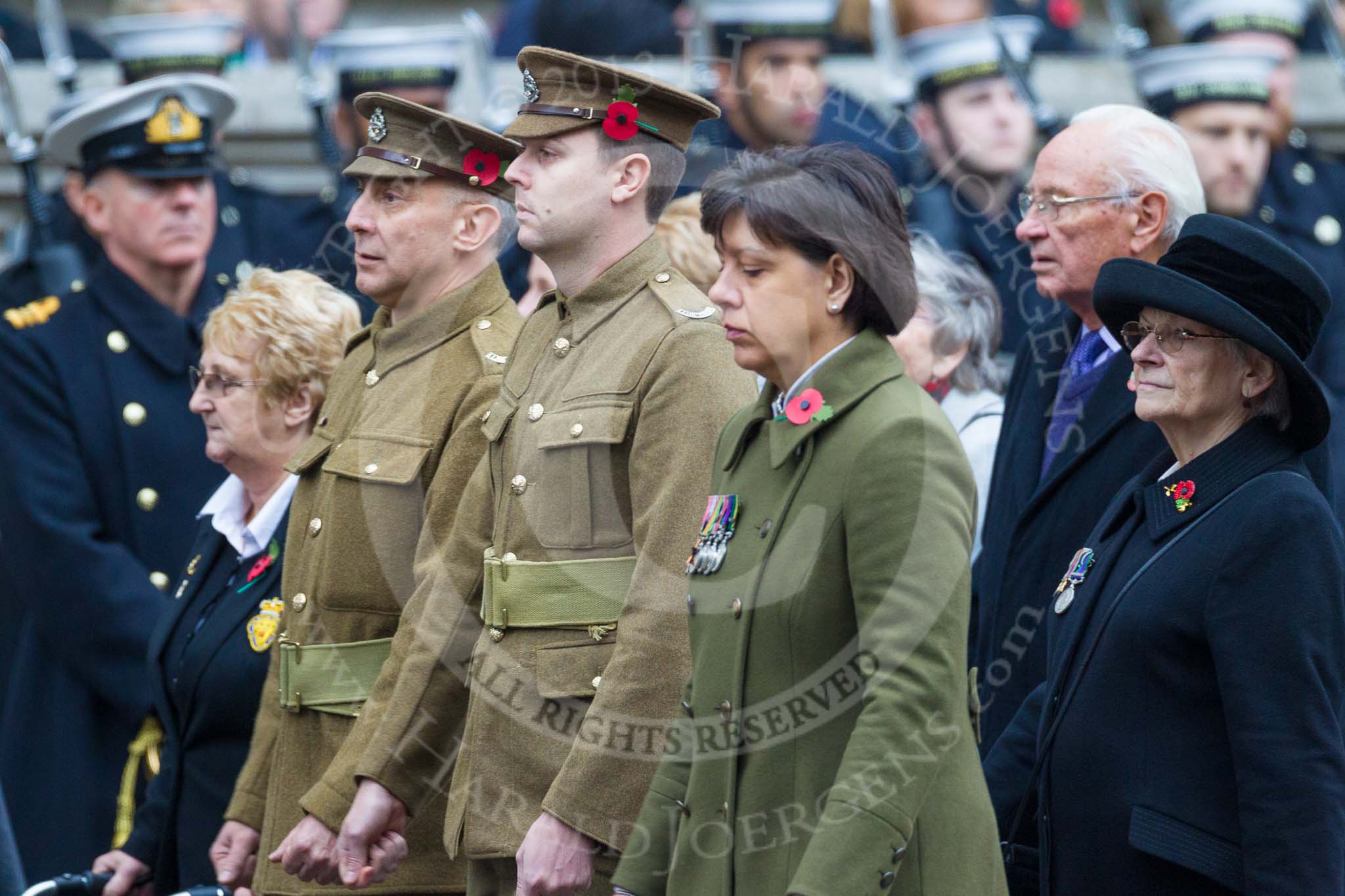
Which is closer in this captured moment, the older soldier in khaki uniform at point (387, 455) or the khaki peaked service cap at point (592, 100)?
the khaki peaked service cap at point (592, 100)

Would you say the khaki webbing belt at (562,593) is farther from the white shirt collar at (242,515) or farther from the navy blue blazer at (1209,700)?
the white shirt collar at (242,515)

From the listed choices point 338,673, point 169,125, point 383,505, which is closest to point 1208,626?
point 383,505

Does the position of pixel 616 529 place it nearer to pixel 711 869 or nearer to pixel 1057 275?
pixel 711 869

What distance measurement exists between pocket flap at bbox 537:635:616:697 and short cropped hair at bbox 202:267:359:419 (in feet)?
4.05

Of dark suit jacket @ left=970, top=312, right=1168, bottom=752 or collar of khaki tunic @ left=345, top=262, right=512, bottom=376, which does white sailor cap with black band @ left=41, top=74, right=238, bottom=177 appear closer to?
collar of khaki tunic @ left=345, top=262, right=512, bottom=376

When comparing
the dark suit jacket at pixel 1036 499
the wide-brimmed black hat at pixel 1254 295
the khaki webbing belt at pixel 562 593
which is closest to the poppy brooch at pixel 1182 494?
the wide-brimmed black hat at pixel 1254 295

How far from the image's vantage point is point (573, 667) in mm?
3486

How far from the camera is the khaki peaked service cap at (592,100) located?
11.8ft

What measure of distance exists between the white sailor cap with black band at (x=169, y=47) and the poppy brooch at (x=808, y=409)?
4186 millimetres

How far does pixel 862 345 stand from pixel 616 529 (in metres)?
0.66

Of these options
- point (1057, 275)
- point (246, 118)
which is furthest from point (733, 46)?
point (1057, 275)

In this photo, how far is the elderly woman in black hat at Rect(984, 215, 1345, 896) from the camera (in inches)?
118

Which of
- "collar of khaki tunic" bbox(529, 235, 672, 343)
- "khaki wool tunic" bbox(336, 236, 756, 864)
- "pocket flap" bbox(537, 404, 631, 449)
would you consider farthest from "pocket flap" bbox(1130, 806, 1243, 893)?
"collar of khaki tunic" bbox(529, 235, 672, 343)

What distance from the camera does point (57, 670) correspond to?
5.51 m
